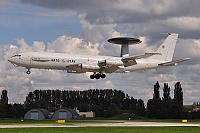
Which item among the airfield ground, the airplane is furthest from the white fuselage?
the airfield ground

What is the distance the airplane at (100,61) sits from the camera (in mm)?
80250

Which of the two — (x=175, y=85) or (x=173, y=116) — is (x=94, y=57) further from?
(x=175, y=85)

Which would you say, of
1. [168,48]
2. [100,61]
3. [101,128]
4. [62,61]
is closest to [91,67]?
[100,61]

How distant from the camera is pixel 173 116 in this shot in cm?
16238

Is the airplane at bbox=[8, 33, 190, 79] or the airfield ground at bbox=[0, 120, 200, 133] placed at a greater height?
the airplane at bbox=[8, 33, 190, 79]

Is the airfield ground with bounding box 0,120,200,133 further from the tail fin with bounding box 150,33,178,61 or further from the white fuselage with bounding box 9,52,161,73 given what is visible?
the tail fin with bounding box 150,33,178,61

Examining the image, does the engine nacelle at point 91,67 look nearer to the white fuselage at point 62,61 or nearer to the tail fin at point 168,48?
the white fuselage at point 62,61

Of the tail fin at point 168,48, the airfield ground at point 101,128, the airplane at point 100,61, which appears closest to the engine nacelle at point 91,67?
the airplane at point 100,61

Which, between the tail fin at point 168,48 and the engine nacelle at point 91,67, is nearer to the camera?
the engine nacelle at point 91,67

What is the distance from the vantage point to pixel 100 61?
87875mm

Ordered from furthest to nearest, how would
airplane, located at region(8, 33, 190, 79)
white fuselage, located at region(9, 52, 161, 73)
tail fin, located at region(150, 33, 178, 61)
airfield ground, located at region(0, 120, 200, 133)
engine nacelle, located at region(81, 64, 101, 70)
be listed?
tail fin, located at region(150, 33, 178, 61) < engine nacelle, located at region(81, 64, 101, 70) < airplane, located at region(8, 33, 190, 79) < white fuselage, located at region(9, 52, 161, 73) < airfield ground, located at region(0, 120, 200, 133)

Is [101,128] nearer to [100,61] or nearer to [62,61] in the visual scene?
[62,61]

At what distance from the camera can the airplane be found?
263 ft

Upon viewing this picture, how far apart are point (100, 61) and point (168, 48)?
921 inches
